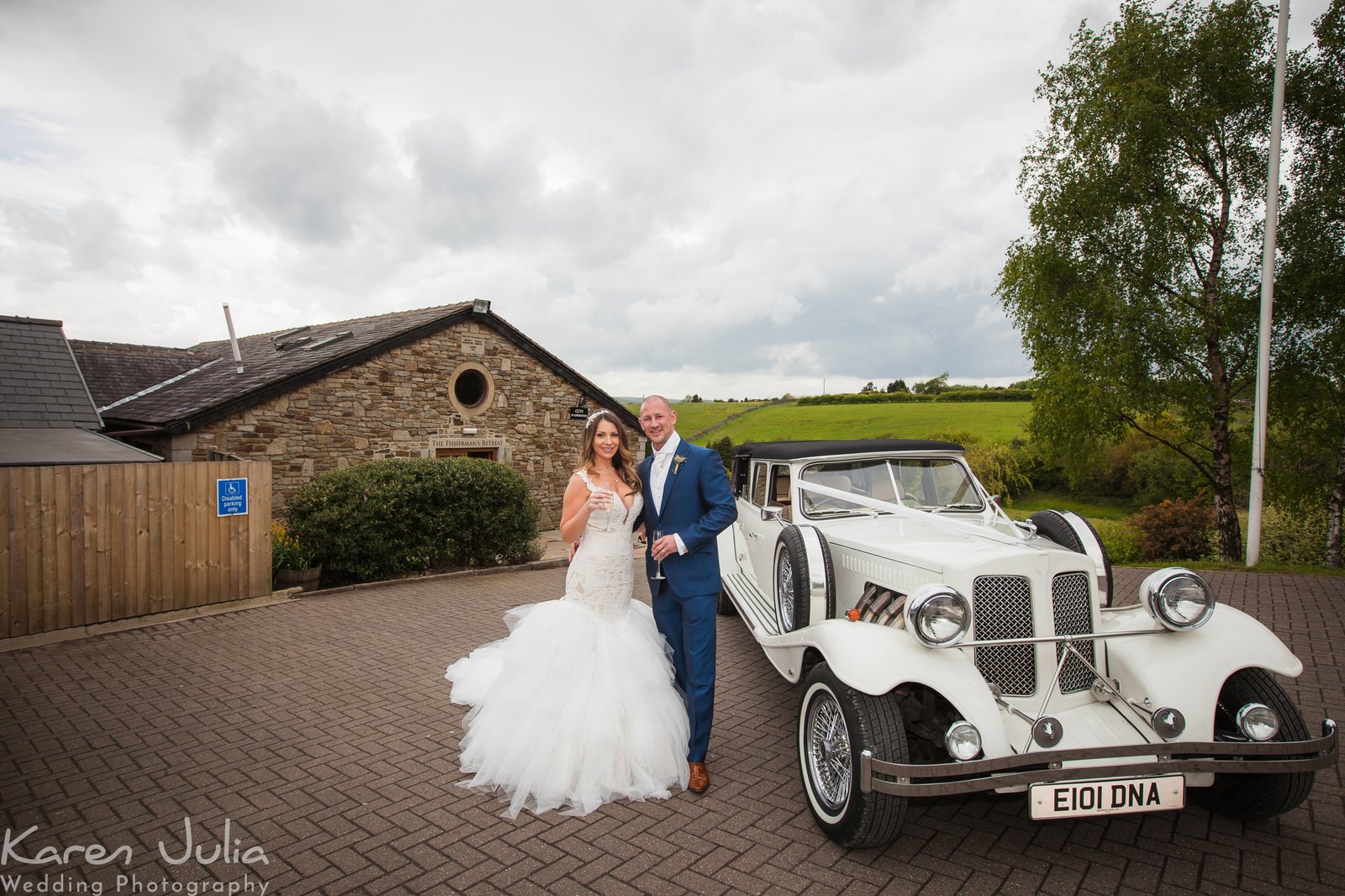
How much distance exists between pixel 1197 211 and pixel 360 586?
17416 millimetres

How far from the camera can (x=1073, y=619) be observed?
3711 millimetres

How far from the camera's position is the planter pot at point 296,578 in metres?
9.23

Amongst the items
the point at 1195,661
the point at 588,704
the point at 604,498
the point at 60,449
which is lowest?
the point at 588,704

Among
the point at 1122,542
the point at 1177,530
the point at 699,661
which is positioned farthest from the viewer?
the point at 1122,542

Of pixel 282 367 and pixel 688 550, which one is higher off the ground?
pixel 282 367

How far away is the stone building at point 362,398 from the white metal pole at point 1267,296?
13.2 metres

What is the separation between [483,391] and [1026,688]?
1397 centimetres

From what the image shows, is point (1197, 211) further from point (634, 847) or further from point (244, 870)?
point (244, 870)

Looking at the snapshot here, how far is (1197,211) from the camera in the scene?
14.0 metres

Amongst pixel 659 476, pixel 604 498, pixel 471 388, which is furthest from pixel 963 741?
pixel 471 388

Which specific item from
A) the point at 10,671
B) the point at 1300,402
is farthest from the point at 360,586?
the point at 1300,402

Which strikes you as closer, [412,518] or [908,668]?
[908,668]

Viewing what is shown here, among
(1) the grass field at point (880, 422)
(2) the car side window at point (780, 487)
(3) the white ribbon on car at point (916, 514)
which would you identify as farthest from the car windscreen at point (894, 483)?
(1) the grass field at point (880, 422)

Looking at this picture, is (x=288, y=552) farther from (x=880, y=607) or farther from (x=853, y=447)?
(x=880, y=607)
